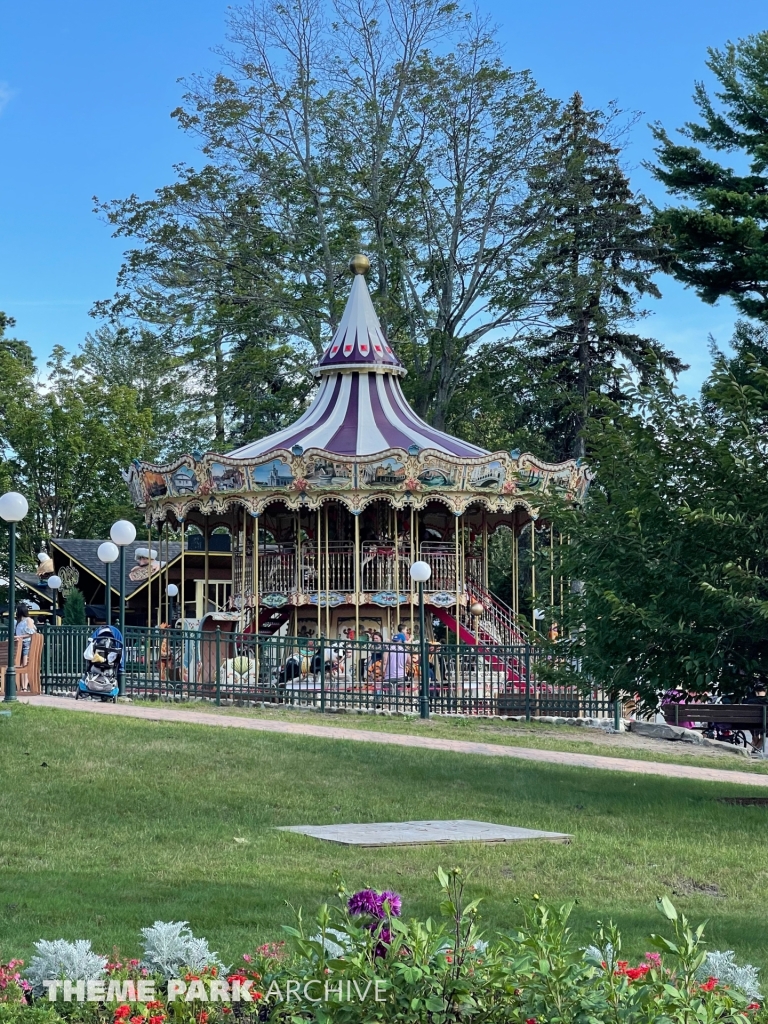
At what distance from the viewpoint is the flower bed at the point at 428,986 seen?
159 inches

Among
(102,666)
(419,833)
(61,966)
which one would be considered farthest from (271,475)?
(61,966)

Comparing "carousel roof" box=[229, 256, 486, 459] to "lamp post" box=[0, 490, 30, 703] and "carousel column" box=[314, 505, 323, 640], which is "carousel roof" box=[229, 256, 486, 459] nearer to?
"carousel column" box=[314, 505, 323, 640]

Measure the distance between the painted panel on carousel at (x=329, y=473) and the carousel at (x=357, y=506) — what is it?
0.08ft

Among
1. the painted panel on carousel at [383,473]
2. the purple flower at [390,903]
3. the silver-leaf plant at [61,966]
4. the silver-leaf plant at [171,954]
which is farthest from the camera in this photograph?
the painted panel on carousel at [383,473]

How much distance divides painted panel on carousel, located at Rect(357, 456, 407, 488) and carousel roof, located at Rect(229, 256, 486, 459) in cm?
150

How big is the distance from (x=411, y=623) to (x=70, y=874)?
25.5 metres

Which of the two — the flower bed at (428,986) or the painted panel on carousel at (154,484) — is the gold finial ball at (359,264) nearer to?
the painted panel on carousel at (154,484)

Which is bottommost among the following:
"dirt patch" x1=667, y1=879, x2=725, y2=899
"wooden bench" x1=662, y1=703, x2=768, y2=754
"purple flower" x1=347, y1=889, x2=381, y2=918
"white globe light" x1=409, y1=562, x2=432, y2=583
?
"dirt patch" x1=667, y1=879, x2=725, y2=899

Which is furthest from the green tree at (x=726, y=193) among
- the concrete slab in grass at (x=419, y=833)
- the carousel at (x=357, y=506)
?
the concrete slab in grass at (x=419, y=833)

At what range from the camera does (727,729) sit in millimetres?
23422

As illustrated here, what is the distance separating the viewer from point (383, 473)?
102 ft

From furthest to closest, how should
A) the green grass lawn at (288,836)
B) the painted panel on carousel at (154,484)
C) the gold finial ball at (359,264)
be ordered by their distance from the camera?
the gold finial ball at (359,264), the painted panel on carousel at (154,484), the green grass lawn at (288,836)

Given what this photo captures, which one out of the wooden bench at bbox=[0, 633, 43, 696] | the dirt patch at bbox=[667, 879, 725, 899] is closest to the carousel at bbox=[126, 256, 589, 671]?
the wooden bench at bbox=[0, 633, 43, 696]

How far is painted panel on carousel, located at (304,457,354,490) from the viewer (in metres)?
31.1
